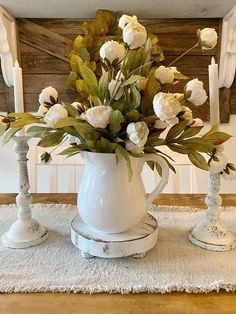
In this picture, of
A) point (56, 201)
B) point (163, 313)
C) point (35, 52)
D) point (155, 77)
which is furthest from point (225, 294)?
point (35, 52)

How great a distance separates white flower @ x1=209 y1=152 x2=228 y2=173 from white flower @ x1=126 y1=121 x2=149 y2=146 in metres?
0.22

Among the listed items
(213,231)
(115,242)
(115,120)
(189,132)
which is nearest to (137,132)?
A: (115,120)

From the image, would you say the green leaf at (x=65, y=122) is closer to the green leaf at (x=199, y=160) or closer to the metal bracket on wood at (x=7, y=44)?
the green leaf at (x=199, y=160)

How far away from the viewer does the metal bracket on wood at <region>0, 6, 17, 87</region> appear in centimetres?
171

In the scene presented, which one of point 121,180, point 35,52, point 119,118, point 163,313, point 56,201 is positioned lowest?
point 163,313

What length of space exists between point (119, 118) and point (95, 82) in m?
0.12

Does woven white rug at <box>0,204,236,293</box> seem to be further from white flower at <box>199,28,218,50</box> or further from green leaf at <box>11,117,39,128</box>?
white flower at <box>199,28,218,50</box>

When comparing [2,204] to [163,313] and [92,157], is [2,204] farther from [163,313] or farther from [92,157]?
[163,313]

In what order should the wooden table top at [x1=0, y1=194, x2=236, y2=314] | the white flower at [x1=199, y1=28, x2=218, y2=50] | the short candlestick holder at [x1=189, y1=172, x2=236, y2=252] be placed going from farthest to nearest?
the short candlestick holder at [x1=189, y1=172, x2=236, y2=252] → the white flower at [x1=199, y1=28, x2=218, y2=50] → the wooden table top at [x1=0, y1=194, x2=236, y2=314]

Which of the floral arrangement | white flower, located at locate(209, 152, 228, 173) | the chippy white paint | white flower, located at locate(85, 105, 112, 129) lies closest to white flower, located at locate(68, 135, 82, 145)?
the floral arrangement

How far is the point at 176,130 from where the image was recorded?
808mm

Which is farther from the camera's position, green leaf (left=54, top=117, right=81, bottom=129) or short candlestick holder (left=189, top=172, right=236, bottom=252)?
short candlestick holder (left=189, top=172, right=236, bottom=252)

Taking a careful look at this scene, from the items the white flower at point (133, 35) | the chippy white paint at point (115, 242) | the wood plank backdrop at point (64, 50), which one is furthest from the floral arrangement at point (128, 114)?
the wood plank backdrop at point (64, 50)

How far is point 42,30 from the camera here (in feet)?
5.87
